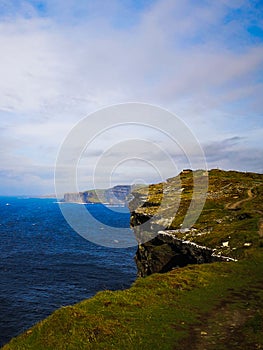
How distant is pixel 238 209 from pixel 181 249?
1713 cm

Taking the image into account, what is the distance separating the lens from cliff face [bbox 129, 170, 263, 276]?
1453 inches

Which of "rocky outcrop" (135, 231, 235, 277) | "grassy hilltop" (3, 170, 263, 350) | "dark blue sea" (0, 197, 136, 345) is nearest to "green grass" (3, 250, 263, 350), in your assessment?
"grassy hilltop" (3, 170, 263, 350)

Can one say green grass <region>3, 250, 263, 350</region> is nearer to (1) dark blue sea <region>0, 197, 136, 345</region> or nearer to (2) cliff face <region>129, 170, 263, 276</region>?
(2) cliff face <region>129, 170, 263, 276</region>

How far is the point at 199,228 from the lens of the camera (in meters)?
45.0

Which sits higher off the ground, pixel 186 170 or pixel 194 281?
pixel 186 170

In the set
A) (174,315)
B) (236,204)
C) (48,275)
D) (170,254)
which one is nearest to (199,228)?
(170,254)

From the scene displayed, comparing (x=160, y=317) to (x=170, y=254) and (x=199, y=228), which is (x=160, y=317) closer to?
(x=170, y=254)

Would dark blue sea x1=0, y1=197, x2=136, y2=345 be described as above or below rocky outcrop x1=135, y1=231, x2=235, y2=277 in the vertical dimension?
below

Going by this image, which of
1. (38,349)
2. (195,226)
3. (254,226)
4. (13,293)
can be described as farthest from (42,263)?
(38,349)

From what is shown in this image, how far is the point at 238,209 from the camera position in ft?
174

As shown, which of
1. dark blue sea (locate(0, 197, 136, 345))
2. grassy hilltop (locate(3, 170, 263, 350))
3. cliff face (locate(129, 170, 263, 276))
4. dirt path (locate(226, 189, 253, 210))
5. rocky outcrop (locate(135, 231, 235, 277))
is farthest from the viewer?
dark blue sea (locate(0, 197, 136, 345))

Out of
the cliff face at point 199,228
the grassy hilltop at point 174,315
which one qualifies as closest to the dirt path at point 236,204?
the cliff face at point 199,228

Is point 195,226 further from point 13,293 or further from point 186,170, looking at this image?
point 186,170

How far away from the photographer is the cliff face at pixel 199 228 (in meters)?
36.9
